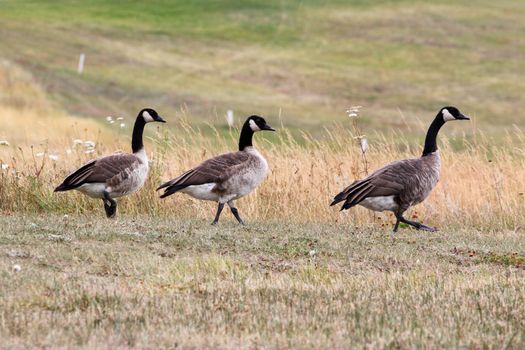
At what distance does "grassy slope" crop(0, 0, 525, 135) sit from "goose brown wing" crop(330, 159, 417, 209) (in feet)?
114

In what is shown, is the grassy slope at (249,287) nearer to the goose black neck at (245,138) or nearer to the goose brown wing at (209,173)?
the goose brown wing at (209,173)

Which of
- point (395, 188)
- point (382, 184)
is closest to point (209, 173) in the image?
point (382, 184)

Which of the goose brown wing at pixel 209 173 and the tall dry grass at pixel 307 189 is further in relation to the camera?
the tall dry grass at pixel 307 189

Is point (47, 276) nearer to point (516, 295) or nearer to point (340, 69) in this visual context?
point (516, 295)

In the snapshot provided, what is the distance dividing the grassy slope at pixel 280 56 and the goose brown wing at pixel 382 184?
34773 millimetres

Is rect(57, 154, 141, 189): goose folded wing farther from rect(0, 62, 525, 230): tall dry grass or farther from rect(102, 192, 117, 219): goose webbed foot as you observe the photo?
rect(0, 62, 525, 230): tall dry grass

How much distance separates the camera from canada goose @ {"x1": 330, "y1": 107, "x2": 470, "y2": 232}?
47.1ft

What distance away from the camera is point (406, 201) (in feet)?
48.4

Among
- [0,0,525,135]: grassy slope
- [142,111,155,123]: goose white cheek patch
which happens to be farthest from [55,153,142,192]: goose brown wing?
[0,0,525,135]: grassy slope

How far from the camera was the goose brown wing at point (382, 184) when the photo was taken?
1427 cm

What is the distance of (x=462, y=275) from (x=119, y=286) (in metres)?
3.78

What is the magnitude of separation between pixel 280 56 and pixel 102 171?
198 ft

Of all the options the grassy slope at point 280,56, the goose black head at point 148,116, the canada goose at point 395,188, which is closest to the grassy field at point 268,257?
the canada goose at point 395,188

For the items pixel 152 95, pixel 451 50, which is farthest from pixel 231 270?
pixel 451 50
